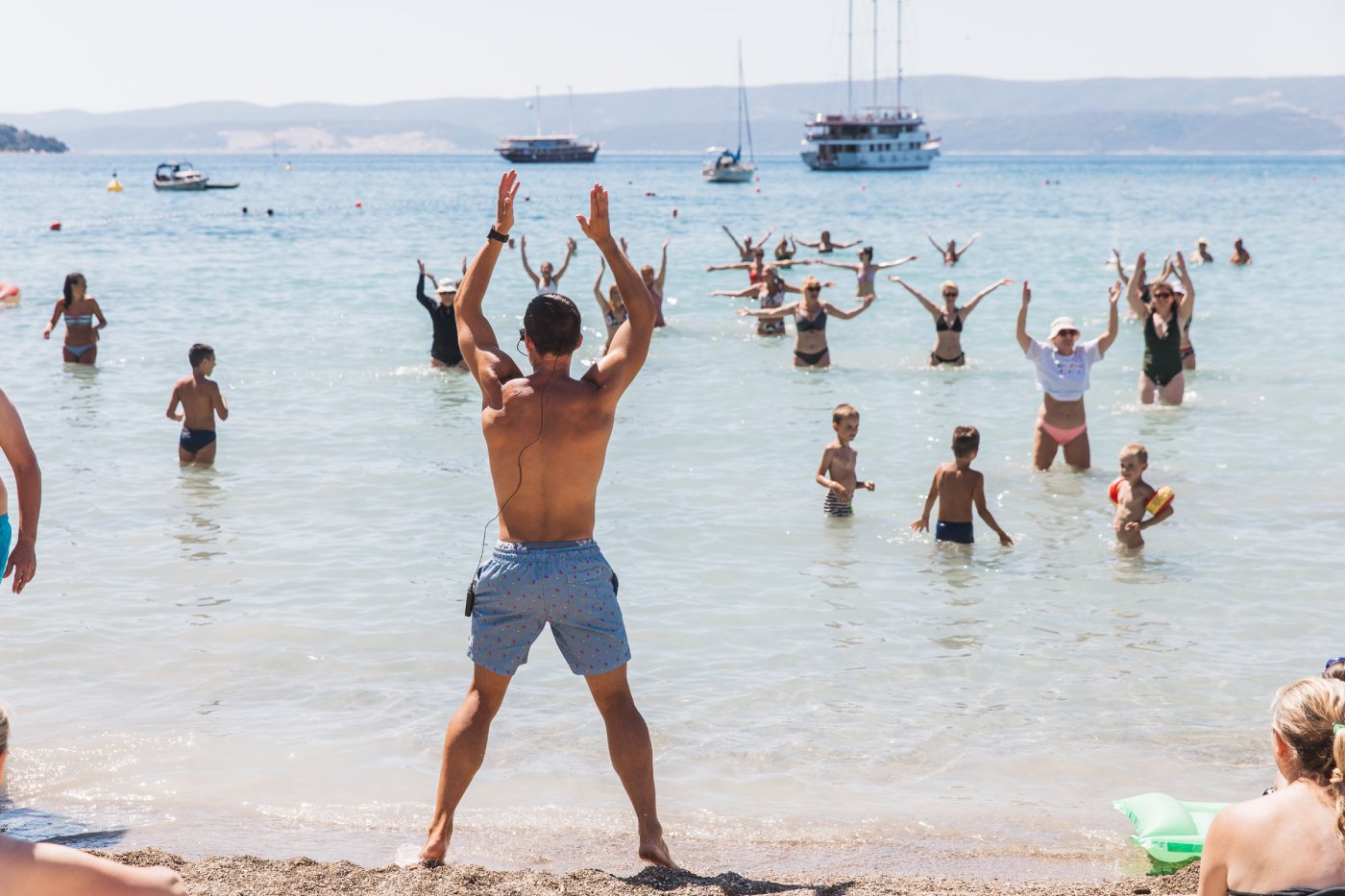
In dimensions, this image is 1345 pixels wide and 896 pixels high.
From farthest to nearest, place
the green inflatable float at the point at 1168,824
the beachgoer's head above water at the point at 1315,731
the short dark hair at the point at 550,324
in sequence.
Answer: the green inflatable float at the point at 1168,824 < the short dark hair at the point at 550,324 < the beachgoer's head above water at the point at 1315,731

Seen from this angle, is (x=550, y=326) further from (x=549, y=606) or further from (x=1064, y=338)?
(x=1064, y=338)

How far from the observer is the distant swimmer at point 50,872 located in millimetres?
2674

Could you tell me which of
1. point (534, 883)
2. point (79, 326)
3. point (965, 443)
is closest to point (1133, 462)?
point (965, 443)

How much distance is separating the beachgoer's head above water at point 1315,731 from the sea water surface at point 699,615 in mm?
1945

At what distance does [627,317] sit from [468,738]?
1.44 meters

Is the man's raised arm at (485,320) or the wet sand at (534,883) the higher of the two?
the man's raised arm at (485,320)

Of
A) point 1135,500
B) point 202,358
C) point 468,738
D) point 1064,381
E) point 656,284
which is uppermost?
point 656,284

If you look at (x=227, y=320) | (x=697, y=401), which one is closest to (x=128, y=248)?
(x=227, y=320)

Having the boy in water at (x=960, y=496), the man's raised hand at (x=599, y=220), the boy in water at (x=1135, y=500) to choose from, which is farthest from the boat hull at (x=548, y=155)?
the man's raised hand at (x=599, y=220)

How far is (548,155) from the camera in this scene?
5221 inches

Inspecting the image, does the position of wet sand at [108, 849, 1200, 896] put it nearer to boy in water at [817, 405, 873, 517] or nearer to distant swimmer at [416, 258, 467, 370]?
boy in water at [817, 405, 873, 517]

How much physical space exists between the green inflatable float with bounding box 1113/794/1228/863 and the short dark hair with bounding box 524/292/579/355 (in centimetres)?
276

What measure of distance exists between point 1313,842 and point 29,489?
376 cm

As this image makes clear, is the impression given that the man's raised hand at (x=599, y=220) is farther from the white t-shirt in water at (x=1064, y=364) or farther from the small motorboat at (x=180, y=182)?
the small motorboat at (x=180, y=182)
